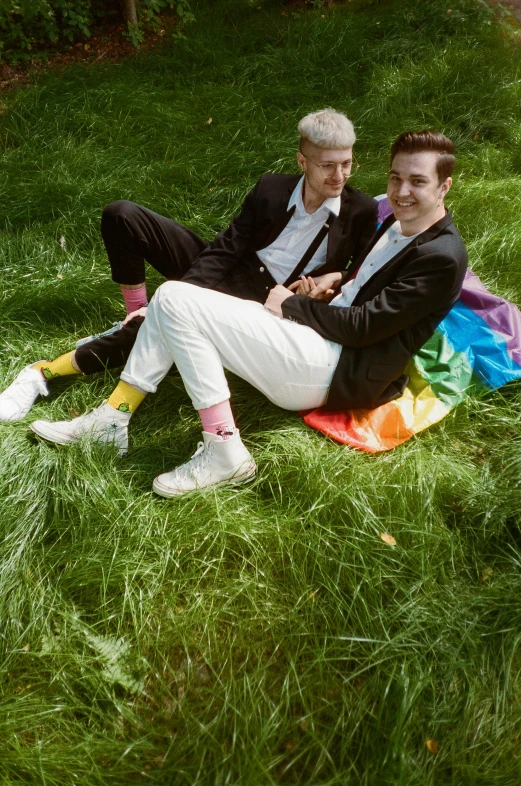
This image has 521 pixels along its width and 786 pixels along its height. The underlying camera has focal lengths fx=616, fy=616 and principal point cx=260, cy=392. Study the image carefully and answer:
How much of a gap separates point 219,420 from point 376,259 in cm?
95

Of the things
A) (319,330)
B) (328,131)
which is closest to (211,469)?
(319,330)

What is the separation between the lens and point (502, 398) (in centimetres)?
274

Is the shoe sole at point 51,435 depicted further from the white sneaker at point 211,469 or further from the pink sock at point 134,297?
the pink sock at point 134,297

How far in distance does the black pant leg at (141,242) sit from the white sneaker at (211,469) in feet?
3.83

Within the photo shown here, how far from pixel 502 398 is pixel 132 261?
1918 mm

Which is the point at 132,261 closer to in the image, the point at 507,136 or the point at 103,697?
the point at 103,697

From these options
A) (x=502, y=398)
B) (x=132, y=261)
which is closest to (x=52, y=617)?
(x=132, y=261)

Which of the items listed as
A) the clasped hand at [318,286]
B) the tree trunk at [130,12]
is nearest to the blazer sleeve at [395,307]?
the clasped hand at [318,286]

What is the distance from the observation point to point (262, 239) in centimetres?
305

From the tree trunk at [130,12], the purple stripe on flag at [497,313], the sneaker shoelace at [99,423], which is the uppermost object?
the tree trunk at [130,12]

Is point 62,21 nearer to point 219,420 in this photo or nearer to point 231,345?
point 231,345

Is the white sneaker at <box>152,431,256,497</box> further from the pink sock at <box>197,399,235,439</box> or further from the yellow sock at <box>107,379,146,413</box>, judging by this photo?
the yellow sock at <box>107,379,146,413</box>

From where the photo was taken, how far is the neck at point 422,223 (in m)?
2.45

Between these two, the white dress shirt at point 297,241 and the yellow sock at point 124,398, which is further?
the white dress shirt at point 297,241
